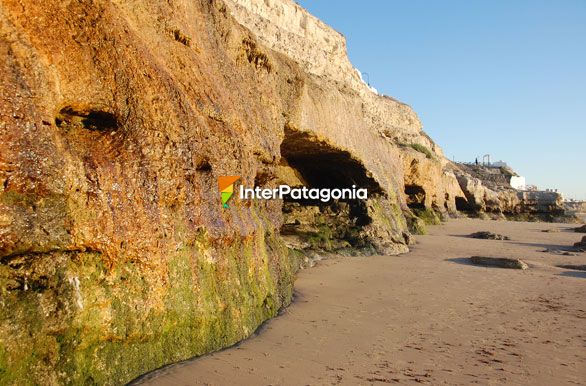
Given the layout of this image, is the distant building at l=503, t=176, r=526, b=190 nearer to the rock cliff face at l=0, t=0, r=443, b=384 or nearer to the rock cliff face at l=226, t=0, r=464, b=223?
the rock cliff face at l=226, t=0, r=464, b=223

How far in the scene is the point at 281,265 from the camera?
7578 mm

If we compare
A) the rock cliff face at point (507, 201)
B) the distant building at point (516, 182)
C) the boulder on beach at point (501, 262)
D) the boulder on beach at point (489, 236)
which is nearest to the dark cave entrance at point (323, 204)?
the boulder on beach at point (501, 262)

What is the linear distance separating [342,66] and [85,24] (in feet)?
89.9

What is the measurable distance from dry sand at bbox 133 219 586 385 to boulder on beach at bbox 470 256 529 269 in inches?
23.0

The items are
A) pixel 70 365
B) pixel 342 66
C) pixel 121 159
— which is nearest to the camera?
pixel 70 365

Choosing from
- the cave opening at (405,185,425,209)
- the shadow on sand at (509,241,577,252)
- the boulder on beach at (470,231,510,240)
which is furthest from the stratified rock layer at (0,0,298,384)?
the cave opening at (405,185,425,209)

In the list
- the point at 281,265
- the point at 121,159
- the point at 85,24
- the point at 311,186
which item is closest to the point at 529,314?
the point at 281,265

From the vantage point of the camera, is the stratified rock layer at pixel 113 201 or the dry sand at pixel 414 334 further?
the dry sand at pixel 414 334

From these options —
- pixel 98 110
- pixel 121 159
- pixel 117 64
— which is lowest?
pixel 121 159

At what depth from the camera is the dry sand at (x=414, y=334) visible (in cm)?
417

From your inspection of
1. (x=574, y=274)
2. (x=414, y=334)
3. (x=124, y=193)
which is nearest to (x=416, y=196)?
(x=574, y=274)

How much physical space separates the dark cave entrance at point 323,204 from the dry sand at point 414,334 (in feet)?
7.81

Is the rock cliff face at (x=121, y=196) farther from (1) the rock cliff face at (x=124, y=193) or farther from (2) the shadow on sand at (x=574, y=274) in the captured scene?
(2) the shadow on sand at (x=574, y=274)

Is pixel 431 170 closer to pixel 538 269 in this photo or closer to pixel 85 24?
pixel 538 269
